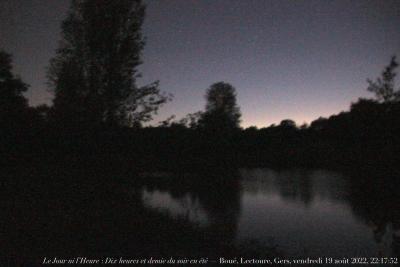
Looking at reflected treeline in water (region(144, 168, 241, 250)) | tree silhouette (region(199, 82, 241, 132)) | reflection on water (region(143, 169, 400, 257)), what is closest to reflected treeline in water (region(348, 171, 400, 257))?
reflection on water (region(143, 169, 400, 257))

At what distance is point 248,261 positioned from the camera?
8492 mm

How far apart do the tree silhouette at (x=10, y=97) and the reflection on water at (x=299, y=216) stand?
1425cm

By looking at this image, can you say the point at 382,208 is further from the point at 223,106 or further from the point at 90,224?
the point at 223,106

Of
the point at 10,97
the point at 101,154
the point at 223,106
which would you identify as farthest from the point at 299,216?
the point at 223,106

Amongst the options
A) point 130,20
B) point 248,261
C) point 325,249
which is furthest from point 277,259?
point 130,20

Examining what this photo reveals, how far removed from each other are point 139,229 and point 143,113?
6818 millimetres

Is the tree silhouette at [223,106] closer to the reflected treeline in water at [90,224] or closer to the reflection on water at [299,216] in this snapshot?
the reflection on water at [299,216]

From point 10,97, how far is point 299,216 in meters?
31.4

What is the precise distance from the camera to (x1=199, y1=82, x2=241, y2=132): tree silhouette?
71.2 meters

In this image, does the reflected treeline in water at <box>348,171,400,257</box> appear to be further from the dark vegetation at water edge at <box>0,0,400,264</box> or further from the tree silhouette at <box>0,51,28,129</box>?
the tree silhouette at <box>0,51,28,129</box>

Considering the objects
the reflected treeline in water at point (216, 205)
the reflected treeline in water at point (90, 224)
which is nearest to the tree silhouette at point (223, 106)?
the reflected treeline in water at point (216, 205)

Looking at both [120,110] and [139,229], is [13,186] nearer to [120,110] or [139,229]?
[120,110]

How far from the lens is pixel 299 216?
1920cm

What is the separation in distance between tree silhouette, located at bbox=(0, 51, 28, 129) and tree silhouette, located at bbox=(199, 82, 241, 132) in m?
42.3
